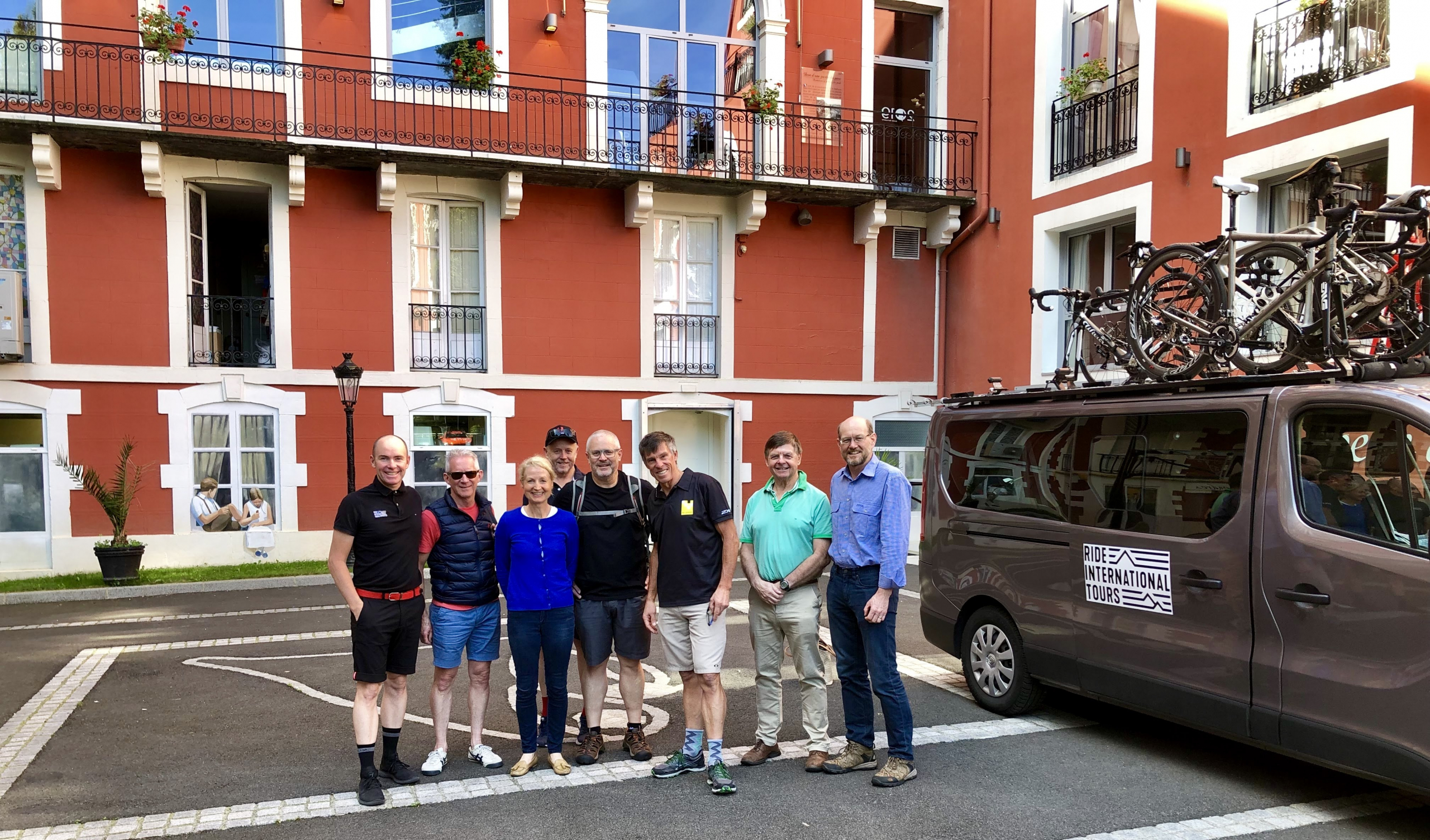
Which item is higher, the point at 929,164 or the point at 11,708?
the point at 929,164

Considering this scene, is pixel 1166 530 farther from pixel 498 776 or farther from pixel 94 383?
pixel 94 383

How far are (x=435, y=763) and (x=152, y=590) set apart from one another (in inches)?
352

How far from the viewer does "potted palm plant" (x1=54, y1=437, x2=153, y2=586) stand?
1259 centimetres

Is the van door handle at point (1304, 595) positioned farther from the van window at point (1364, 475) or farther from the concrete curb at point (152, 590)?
the concrete curb at point (152, 590)

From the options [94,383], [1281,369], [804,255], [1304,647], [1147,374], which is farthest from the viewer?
[804,255]

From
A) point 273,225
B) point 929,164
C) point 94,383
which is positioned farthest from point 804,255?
point 94,383

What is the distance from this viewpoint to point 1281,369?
5.77 metres

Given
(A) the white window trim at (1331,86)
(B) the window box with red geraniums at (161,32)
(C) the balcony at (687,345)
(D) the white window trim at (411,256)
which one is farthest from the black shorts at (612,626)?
(B) the window box with red geraniums at (161,32)

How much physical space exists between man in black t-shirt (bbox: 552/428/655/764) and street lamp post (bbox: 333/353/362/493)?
324 inches

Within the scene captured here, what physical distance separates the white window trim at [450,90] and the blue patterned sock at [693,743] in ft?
37.2

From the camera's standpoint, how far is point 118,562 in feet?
41.3

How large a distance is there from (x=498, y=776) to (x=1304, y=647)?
389cm

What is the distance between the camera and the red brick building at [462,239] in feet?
43.8

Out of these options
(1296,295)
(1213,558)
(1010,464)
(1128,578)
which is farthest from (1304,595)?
(1296,295)
